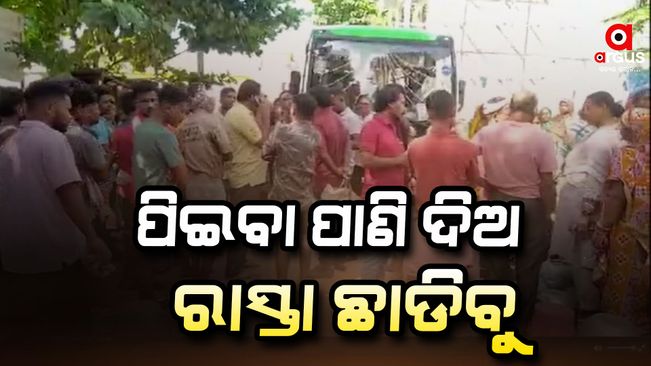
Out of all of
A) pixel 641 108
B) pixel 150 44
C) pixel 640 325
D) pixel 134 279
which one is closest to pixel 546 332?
pixel 640 325

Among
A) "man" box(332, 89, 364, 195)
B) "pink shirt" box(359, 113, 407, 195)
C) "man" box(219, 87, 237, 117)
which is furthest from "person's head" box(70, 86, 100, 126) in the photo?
"pink shirt" box(359, 113, 407, 195)

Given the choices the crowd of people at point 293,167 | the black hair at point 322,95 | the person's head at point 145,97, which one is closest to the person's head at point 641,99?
the crowd of people at point 293,167

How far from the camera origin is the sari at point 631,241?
273 centimetres

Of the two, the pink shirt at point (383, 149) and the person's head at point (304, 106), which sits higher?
the person's head at point (304, 106)

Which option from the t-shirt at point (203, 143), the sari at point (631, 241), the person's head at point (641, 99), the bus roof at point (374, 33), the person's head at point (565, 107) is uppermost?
the bus roof at point (374, 33)

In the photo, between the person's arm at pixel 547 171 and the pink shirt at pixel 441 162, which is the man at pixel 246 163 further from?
the person's arm at pixel 547 171

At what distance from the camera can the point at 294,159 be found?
272 centimetres

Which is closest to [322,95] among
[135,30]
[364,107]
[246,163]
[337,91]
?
[337,91]

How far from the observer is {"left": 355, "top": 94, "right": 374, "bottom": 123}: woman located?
2.69m

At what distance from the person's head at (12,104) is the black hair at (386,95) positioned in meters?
1.25

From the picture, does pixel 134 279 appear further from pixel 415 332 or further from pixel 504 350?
pixel 504 350

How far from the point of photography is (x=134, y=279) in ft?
8.94

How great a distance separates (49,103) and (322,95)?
3.15 ft

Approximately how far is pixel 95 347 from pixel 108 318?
122mm
